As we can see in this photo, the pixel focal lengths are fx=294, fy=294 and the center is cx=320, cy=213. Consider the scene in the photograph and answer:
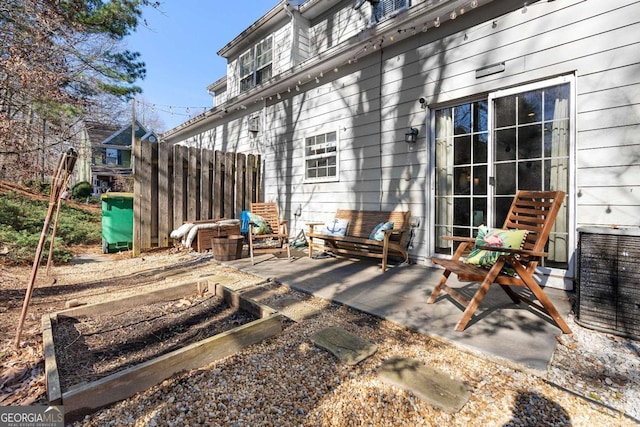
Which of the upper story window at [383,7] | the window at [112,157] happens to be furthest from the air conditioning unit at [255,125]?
the window at [112,157]

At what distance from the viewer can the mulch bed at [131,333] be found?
1.84m

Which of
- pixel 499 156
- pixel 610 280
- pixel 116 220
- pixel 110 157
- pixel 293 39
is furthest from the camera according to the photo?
pixel 110 157

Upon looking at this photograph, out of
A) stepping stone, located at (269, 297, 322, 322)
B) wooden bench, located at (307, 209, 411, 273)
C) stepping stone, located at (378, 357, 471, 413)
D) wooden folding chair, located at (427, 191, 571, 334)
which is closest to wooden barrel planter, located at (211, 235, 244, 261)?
wooden bench, located at (307, 209, 411, 273)

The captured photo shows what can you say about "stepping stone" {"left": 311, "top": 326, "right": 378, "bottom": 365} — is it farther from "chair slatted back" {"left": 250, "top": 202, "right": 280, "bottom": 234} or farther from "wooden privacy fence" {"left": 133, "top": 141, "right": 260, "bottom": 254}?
"wooden privacy fence" {"left": 133, "top": 141, "right": 260, "bottom": 254}

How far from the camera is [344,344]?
208 cm

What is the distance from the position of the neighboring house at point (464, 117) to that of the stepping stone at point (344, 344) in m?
2.33

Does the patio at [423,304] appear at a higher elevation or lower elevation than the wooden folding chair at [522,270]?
lower

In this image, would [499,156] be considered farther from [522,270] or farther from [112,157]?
[112,157]

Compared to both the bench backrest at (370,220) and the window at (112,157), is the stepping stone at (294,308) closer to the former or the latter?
the bench backrest at (370,220)

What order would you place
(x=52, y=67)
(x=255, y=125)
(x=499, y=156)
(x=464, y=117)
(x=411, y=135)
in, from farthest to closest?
(x=255, y=125) < (x=52, y=67) < (x=411, y=135) < (x=464, y=117) < (x=499, y=156)

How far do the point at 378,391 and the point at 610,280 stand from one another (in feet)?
6.53

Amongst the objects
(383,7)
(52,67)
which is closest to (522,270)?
(383,7)

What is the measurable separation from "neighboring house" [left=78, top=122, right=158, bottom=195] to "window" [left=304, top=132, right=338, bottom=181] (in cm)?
1656

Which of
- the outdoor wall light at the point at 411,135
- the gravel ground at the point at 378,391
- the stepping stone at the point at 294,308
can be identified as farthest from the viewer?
the outdoor wall light at the point at 411,135
